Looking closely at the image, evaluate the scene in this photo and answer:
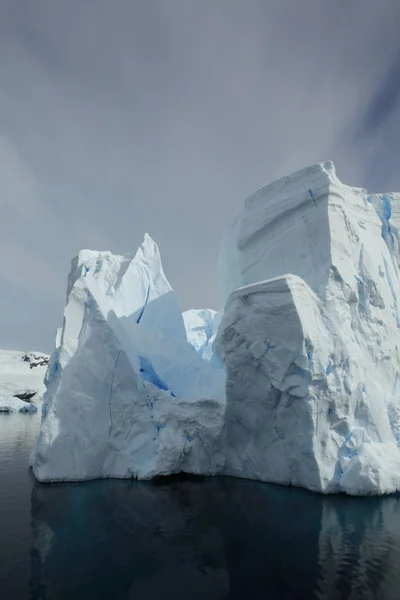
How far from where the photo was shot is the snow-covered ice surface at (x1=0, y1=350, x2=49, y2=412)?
34469mm

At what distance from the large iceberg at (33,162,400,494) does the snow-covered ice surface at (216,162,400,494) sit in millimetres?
36

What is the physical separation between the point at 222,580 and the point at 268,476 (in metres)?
6.24

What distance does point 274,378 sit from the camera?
A: 39.6ft

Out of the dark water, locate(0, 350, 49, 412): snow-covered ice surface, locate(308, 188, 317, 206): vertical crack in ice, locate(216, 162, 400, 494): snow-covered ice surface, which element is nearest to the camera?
the dark water

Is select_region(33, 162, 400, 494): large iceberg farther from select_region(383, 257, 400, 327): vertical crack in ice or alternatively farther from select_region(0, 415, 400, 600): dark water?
select_region(0, 415, 400, 600): dark water

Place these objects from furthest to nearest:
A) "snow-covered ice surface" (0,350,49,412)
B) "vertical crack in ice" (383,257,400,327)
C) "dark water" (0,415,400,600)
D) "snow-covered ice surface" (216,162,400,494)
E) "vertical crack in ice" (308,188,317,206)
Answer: "snow-covered ice surface" (0,350,49,412), "vertical crack in ice" (383,257,400,327), "vertical crack in ice" (308,188,317,206), "snow-covered ice surface" (216,162,400,494), "dark water" (0,415,400,600)

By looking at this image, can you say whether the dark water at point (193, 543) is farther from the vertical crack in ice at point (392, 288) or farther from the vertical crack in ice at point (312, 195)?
the vertical crack in ice at point (312, 195)

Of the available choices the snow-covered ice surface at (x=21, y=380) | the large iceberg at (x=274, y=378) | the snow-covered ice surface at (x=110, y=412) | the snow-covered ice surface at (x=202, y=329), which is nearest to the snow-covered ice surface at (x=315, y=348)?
the large iceberg at (x=274, y=378)

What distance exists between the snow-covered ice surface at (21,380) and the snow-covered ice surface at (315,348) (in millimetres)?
26027

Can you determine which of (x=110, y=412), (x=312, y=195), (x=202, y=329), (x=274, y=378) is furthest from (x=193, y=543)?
(x=202, y=329)

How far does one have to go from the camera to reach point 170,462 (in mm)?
12336

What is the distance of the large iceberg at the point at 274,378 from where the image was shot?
11.5 m

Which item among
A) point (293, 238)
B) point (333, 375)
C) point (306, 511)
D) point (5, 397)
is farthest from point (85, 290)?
point (5, 397)

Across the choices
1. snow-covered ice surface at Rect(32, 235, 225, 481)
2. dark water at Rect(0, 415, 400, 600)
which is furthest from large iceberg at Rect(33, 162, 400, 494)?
dark water at Rect(0, 415, 400, 600)
